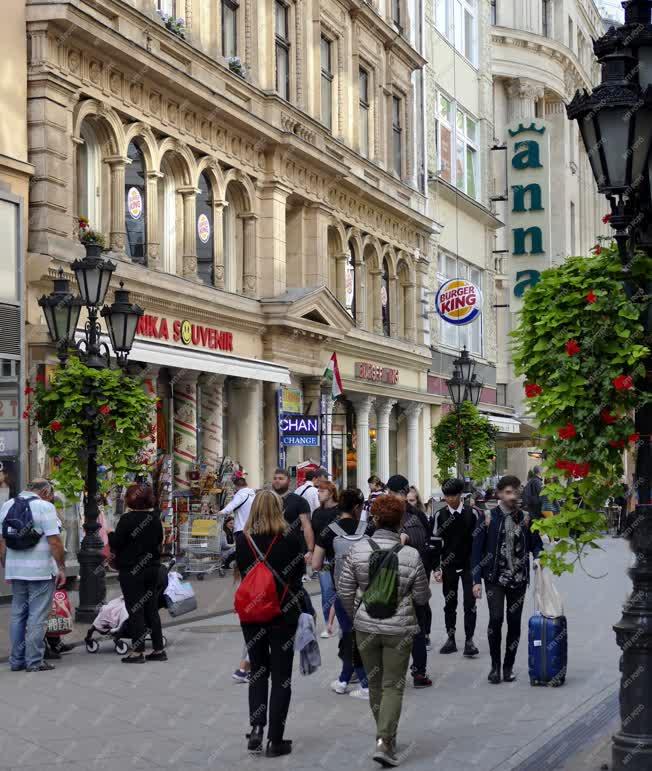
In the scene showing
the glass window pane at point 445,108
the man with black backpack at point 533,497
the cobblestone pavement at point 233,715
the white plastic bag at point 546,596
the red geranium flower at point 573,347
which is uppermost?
the glass window pane at point 445,108

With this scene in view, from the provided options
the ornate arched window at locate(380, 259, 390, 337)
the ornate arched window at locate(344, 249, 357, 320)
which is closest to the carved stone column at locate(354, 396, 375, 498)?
the ornate arched window at locate(344, 249, 357, 320)

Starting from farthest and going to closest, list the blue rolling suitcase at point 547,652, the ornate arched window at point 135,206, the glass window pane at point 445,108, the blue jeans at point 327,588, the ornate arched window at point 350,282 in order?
the glass window pane at point 445,108
the ornate arched window at point 350,282
the ornate arched window at point 135,206
the blue jeans at point 327,588
the blue rolling suitcase at point 547,652

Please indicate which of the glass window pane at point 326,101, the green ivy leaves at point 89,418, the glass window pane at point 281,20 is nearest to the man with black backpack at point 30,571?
→ the green ivy leaves at point 89,418

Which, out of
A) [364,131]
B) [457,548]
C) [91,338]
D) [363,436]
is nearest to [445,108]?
[364,131]

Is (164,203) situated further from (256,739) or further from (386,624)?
(386,624)

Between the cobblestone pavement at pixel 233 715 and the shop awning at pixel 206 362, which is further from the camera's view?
the shop awning at pixel 206 362

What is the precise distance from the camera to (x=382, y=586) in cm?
919

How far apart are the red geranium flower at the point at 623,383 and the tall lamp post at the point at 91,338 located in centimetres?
932

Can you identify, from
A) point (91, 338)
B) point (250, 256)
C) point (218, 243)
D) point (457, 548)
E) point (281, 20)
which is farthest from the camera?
point (281, 20)

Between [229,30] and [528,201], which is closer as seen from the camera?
[229,30]

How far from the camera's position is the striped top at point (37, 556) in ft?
44.2

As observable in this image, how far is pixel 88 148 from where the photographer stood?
23797 millimetres

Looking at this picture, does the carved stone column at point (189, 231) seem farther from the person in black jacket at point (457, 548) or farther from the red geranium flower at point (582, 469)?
the red geranium flower at point (582, 469)

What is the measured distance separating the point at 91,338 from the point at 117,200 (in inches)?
305
